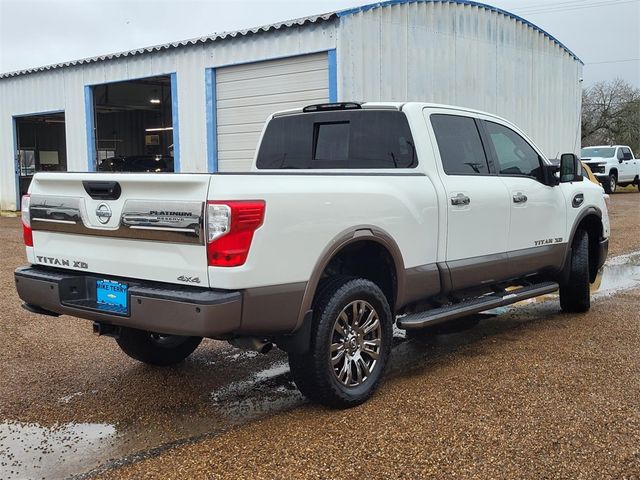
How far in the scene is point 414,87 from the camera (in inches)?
488


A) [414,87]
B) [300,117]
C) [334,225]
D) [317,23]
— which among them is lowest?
[334,225]

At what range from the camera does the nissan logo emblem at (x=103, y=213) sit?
423 centimetres

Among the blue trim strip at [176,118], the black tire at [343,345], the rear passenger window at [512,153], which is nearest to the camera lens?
the black tire at [343,345]

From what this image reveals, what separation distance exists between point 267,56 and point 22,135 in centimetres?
1752

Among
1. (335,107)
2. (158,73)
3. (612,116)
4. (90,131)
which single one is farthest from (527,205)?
(612,116)


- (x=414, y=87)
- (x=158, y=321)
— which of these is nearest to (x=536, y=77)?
(x=414, y=87)

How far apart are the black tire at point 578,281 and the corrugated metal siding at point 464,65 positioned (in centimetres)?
515

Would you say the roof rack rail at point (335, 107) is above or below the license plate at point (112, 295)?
above

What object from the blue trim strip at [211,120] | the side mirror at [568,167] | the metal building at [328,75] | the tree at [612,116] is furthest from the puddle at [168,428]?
the tree at [612,116]

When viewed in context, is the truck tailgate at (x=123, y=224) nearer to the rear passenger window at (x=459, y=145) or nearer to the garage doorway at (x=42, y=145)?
the rear passenger window at (x=459, y=145)

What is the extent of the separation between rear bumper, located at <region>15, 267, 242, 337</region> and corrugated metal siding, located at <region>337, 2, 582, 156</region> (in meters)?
7.53

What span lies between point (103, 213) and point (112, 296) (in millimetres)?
499

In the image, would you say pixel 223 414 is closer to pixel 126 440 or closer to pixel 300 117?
pixel 126 440

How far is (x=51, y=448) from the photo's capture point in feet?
13.4
